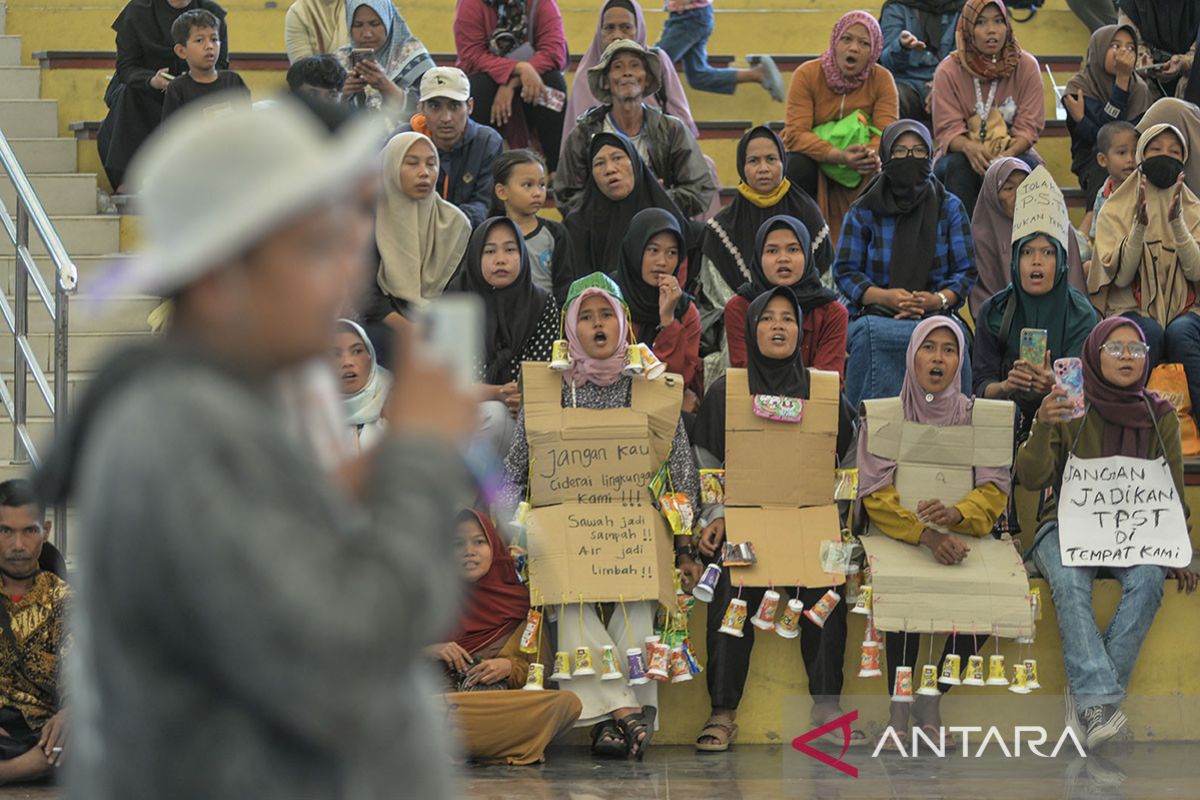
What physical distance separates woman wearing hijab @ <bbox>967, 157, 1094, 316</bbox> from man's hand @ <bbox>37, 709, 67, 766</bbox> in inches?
158

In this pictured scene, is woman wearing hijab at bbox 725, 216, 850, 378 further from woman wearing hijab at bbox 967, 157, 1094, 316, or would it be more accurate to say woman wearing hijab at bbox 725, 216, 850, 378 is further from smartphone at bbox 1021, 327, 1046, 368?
woman wearing hijab at bbox 967, 157, 1094, 316

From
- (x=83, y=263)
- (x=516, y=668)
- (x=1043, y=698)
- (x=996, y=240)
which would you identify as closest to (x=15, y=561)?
(x=516, y=668)

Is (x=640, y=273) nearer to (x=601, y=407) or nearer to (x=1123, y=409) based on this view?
(x=601, y=407)

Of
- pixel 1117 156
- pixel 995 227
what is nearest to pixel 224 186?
pixel 995 227

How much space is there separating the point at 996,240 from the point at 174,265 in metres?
6.58

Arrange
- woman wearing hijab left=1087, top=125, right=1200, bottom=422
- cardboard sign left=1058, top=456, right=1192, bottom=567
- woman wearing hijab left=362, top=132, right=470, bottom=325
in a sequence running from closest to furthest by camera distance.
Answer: cardboard sign left=1058, top=456, right=1192, bottom=567 → woman wearing hijab left=362, top=132, right=470, bottom=325 → woman wearing hijab left=1087, top=125, right=1200, bottom=422

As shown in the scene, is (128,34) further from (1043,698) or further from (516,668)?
(1043,698)

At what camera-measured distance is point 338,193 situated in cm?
147

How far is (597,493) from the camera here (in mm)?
6055

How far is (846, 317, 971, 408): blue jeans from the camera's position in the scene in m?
6.88

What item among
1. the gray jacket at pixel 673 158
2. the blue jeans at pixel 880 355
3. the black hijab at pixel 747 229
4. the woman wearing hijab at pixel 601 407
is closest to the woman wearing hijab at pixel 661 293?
the black hijab at pixel 747 229

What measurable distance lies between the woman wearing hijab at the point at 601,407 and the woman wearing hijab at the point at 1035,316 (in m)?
1.33

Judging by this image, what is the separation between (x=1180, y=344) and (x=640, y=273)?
201 cm

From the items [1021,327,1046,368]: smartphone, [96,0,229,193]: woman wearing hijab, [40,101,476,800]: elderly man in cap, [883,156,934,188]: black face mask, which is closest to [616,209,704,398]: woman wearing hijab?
[883,156,934,188]: black face mask
